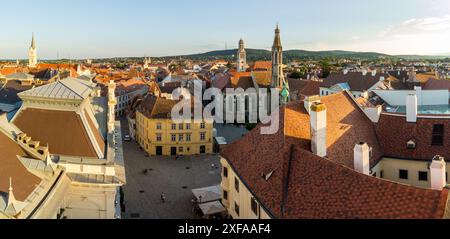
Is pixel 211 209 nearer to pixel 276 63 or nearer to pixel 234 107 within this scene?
pixel 234 107

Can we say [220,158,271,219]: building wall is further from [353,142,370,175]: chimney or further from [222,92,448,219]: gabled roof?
[353,142,370,175]: chimney

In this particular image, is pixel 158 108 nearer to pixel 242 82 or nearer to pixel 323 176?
pixel 242 82

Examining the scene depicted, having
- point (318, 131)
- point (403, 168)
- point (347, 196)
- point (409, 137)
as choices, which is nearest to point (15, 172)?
point (347, 196)

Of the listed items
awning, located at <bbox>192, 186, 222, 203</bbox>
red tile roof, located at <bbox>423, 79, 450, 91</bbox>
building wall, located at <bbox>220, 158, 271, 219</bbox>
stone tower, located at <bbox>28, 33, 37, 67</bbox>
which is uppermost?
stone tower, located at <bbox>28, 33, 37, 67</bbox>

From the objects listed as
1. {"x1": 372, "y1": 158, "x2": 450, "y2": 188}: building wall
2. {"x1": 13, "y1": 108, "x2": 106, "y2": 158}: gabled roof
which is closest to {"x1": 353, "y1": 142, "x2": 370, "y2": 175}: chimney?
{"x1": 372, "y1": 158, "x2": 450, "y2": 188}: building wall

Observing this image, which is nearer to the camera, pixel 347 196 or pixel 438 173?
pixel 347 196
